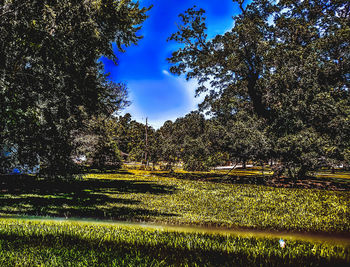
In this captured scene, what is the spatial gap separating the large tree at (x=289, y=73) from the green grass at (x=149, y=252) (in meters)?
16.6

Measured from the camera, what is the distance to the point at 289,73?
755 inches

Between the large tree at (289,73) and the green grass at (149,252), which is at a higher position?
the large tree at (289,73)

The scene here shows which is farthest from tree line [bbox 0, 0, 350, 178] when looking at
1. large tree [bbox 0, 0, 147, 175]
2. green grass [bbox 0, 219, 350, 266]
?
green grass [bbox 0, 219, 350, 266]

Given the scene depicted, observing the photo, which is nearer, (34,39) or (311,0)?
(34,39)

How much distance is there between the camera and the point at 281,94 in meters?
19.5

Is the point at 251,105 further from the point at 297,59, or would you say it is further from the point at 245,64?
the point at 297,59

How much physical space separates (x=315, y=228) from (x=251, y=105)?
19394mm

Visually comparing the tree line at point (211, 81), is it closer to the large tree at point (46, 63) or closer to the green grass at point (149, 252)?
the large tree at point (46, 63)

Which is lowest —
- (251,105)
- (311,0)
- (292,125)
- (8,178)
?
(8,178)

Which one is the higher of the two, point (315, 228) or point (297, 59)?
point (297, 59)

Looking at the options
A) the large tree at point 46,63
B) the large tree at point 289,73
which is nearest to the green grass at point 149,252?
the large tree at point 46,63

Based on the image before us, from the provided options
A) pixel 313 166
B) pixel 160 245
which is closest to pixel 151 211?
pixel 160 245

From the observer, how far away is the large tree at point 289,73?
1775 cm

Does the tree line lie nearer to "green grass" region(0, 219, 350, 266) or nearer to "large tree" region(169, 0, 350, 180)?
"large tree" region(169, 0, 350, 180)
